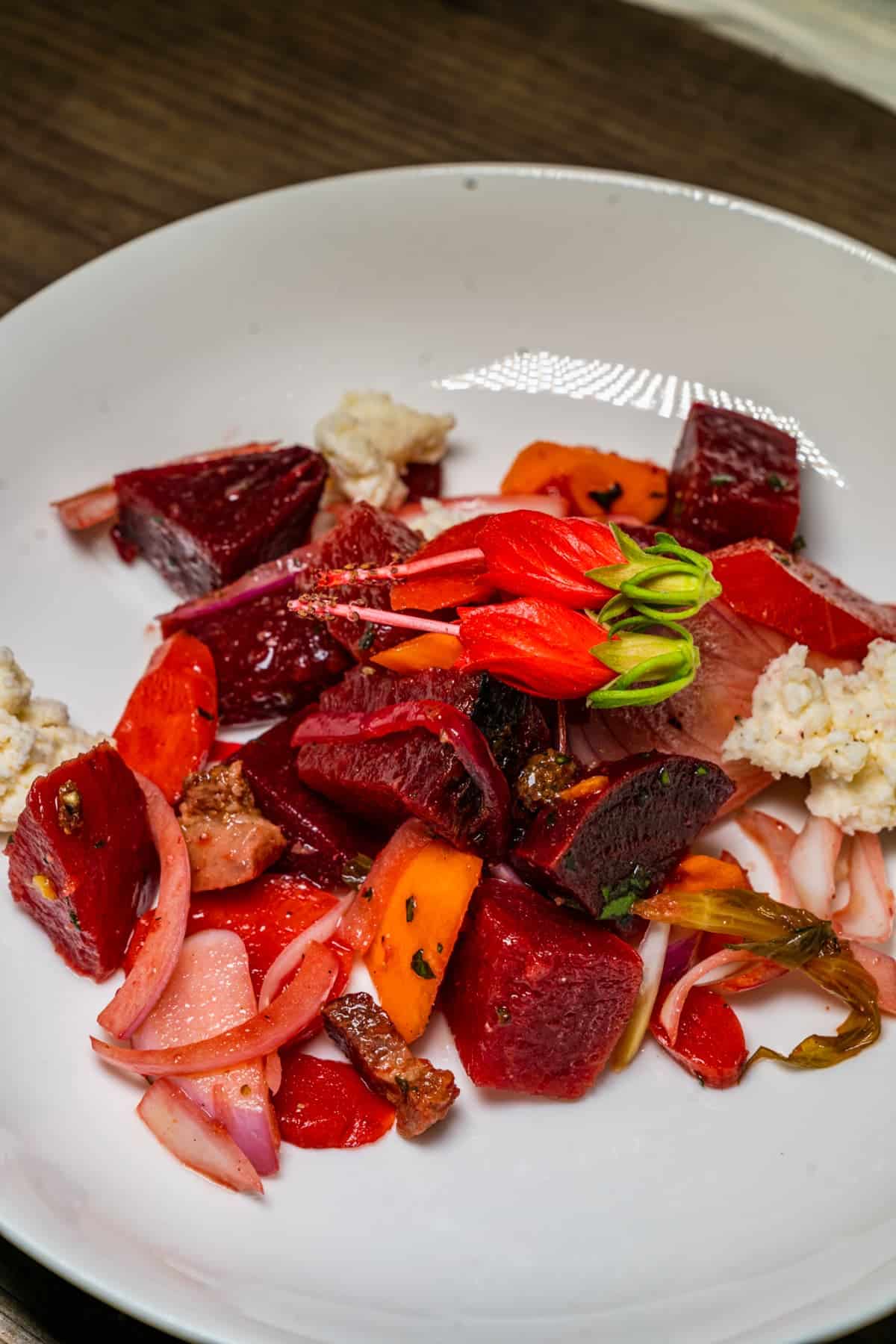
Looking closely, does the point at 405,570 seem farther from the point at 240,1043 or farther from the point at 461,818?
the point at 240,1043

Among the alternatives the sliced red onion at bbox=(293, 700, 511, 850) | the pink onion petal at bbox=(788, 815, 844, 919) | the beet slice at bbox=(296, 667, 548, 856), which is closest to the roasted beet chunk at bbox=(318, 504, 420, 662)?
the beet slice at bbox=(296, 667, 548, 856)

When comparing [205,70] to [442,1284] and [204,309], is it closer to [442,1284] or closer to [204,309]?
[204,309]

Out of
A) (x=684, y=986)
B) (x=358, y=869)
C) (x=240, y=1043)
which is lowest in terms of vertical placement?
(x=240, y=1043)

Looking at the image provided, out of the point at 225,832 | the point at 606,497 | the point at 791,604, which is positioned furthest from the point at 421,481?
the point at 225,832

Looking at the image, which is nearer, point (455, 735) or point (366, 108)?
point (455, 735)

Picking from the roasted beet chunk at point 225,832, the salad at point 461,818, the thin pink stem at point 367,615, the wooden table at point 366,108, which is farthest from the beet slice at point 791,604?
the wooden table at point 366,108

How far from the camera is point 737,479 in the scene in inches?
131

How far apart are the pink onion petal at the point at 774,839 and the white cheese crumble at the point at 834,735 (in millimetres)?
180

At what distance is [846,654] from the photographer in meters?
3.16

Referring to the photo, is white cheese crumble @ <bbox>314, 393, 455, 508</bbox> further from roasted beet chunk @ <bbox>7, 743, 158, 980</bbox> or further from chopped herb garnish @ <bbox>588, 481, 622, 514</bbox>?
roasted beet chunk @ <bbox>7, 743, 158, 980</bbox>

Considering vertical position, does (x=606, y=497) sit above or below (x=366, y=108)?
below

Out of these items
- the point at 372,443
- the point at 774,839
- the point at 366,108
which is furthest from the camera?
the point at 366,108

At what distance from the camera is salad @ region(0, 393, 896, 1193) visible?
2713 millimetres

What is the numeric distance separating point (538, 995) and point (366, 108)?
12.8 feet
